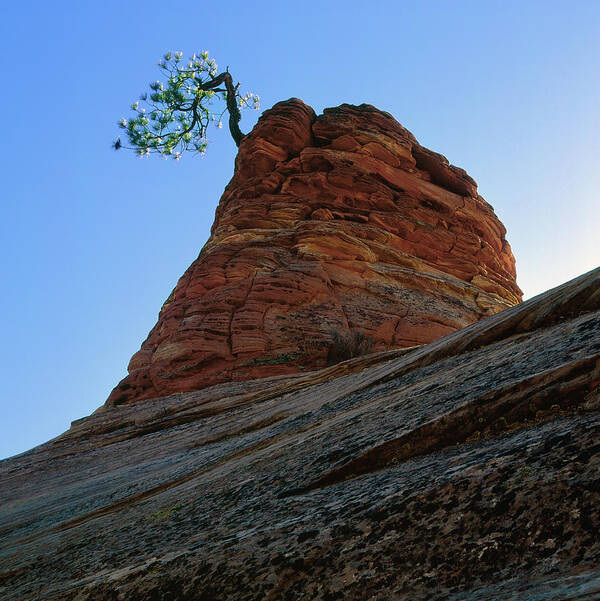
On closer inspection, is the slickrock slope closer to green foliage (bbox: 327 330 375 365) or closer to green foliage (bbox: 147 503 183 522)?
green foliage (bbox: 147 503 183 522)

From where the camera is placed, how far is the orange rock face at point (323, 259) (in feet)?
70.9

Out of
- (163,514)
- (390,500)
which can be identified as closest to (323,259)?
(163,514)

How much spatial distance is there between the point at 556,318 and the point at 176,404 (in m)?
11.1

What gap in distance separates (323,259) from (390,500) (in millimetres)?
22404

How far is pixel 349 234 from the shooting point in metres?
27.4

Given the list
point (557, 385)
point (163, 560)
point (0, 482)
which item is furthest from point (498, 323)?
point (0, 482)

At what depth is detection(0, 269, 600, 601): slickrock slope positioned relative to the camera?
2475 millimetres

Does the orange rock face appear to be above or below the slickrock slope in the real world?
above

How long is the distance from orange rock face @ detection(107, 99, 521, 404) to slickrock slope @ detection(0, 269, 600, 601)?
12742mm

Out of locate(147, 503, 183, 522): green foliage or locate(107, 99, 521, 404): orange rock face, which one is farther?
locate(107, 99, 521, 404): orange rock face

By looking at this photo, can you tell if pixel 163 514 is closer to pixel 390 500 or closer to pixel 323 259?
pixel 390 500

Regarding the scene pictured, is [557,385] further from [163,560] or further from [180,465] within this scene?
[180,465]

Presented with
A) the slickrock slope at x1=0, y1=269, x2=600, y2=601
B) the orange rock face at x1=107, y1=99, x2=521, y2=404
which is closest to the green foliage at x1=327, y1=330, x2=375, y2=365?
the orange rock face at x1=107, y1=99, x2=521, y2=404

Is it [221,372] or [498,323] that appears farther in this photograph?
[221,372]
